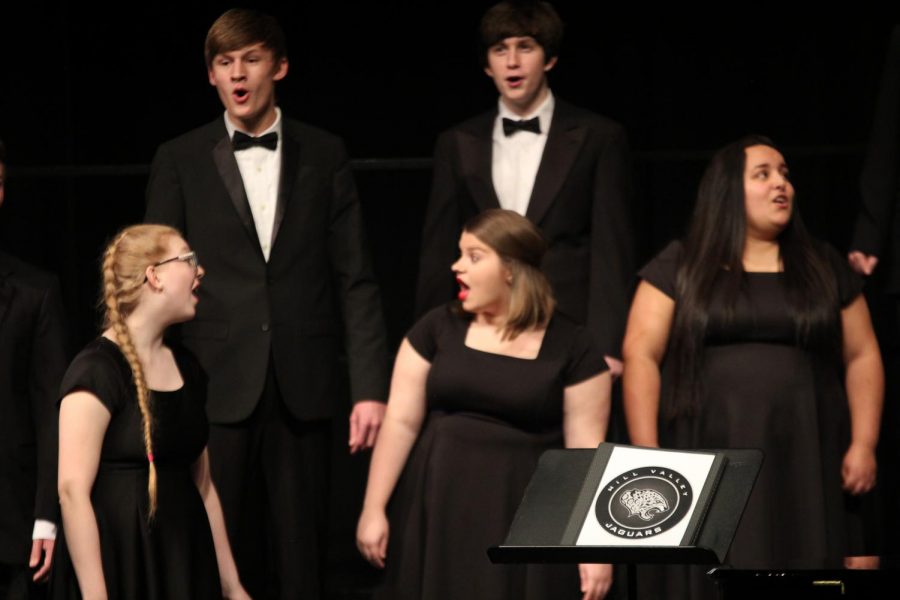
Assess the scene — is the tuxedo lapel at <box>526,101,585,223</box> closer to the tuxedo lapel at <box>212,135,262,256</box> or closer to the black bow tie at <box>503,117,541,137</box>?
the black bow tie at <box>503,117,541,137</box>

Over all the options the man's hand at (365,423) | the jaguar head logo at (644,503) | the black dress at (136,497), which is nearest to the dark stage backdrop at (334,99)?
the man's hand at (365,423)

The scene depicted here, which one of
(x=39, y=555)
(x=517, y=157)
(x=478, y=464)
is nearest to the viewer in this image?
(x=478, y=464)

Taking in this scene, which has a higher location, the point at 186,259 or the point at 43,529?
the point at 186,259

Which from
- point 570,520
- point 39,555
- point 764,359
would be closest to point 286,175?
point 39,555

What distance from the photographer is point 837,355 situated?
463 centimetres

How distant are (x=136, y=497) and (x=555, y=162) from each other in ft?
5.22

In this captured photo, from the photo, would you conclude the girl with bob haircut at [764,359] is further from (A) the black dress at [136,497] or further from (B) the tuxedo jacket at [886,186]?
(A) the black dress at [136,497]

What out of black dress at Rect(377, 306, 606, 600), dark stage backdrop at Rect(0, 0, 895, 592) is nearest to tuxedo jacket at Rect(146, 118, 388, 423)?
black dress at Rect(377, 306, 606, 600)

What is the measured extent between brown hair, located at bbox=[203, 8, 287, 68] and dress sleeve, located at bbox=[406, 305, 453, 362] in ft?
2.93

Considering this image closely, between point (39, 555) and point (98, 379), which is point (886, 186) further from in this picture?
point (39, 555)

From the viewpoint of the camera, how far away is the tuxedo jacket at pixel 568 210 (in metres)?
4.74

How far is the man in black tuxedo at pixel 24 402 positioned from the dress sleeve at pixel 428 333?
937 mm

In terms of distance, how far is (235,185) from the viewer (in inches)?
185

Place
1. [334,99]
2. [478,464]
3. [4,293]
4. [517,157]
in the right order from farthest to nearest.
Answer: [334,99] < [517,157] < [4,293] < [478,464]
